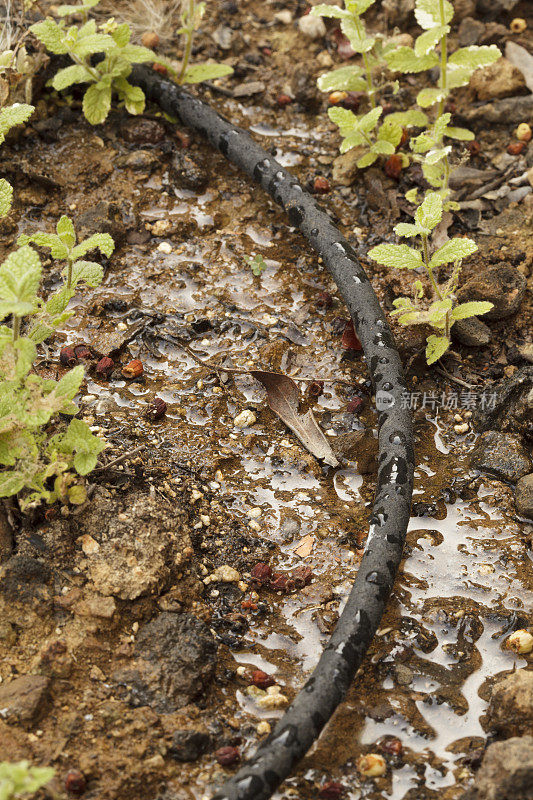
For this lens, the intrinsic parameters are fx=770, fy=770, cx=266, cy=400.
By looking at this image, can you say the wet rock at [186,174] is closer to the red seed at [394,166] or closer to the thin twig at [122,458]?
the red seed at [394,166]

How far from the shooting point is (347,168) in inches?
160

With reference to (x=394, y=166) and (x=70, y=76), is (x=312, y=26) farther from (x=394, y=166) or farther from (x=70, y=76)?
(x=70, y=76)

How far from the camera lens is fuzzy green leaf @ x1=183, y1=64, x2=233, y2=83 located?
13.8 feet

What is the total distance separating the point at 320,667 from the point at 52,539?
0.98 metres

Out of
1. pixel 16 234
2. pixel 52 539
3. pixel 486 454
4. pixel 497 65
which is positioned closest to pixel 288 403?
pixel 486 454

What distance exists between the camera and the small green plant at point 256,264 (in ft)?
12.3

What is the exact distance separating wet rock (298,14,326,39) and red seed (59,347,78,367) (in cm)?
263

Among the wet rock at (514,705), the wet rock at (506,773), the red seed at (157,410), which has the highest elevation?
the red seed at (157,410)

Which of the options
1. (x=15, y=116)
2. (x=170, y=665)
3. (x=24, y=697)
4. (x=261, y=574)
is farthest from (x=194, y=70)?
(x=24, y=697)

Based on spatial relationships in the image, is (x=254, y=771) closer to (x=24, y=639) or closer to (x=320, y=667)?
(x=320, y=667)

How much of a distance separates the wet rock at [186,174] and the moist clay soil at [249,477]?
0.04 ft

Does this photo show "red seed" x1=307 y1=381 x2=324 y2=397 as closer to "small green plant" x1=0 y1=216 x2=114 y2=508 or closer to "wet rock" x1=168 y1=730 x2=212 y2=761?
"small green plant" x1=0 y1=216 x2=114 y2=508

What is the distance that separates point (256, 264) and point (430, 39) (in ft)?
4.22

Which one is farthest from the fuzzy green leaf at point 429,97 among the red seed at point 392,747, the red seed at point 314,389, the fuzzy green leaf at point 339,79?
the red seed at point 392,747
